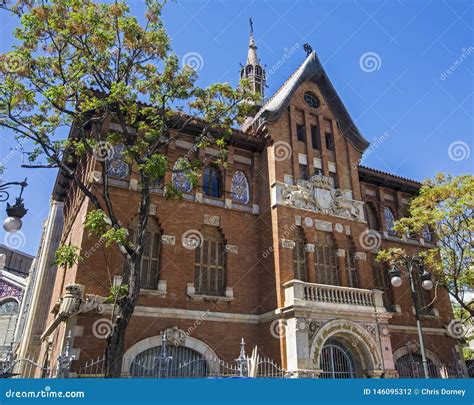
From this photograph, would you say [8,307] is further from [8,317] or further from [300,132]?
[300,132]

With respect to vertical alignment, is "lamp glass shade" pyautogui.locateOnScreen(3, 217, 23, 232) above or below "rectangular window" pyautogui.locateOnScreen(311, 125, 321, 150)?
below

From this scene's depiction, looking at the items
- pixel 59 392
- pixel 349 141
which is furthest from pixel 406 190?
pixel 59 392

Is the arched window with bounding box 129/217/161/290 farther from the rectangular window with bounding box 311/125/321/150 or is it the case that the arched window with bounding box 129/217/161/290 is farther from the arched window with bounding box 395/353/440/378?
the arched window with bounding box 395/353/440/378

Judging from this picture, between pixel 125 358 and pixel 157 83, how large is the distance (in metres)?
9.04

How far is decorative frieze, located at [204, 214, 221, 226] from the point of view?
55.3ft

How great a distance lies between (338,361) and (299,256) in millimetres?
4418

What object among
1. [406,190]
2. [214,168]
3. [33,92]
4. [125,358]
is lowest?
[125,358]

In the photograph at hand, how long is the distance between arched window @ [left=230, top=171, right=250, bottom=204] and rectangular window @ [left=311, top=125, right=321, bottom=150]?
13.8 ft

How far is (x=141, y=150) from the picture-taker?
1189cm

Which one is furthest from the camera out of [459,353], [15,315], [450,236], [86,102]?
[15,315]

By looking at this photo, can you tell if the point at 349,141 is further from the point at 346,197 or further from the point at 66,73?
the point at 66,73

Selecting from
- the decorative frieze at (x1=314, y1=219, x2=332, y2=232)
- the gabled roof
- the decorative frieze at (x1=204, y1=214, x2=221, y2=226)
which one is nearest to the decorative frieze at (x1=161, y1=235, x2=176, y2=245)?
the decorative frieze at (x1=204, y1=214, x2=221, y2=226)

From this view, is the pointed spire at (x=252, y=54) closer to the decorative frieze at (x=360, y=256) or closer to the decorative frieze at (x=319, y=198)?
the decorative frieze at (x=319, y=198)

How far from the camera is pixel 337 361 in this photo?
15.6 metres
